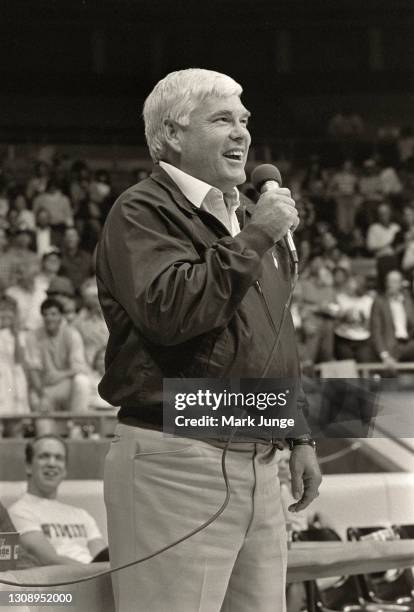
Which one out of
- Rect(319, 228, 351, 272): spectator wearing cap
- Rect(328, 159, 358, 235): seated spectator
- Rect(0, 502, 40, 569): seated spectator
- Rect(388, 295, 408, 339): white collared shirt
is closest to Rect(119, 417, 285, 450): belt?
Rect(0, 502, 40, 569): seated spectator

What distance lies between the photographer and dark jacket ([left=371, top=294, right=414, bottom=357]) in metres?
4.35

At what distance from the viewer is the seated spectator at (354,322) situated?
4062 mm

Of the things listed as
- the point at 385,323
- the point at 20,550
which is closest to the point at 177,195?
the point at 20,550

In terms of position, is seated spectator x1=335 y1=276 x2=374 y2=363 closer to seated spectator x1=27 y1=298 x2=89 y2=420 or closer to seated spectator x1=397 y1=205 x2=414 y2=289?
seated spectator x1=397 y1=205 x2=414 y2=289

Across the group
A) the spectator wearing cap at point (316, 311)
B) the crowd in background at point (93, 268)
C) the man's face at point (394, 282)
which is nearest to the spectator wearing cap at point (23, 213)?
the crowd in background at point (93, 268)

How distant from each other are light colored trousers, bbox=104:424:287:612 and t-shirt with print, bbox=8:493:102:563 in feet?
3.29

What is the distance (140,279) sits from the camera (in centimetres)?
107

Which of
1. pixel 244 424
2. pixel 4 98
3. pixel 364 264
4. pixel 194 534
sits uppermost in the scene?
pixel 364 264

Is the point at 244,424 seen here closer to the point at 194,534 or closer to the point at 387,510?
the point at 194,534

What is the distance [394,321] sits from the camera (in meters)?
4.61

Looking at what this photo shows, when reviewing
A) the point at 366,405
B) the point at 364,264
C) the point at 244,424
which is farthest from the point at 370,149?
the point at 244,424

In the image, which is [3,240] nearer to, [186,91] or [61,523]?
[61,523]

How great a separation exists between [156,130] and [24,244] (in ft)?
7.54

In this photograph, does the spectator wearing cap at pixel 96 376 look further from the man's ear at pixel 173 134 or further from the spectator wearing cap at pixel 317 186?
the man's ear at pixel 173 134
